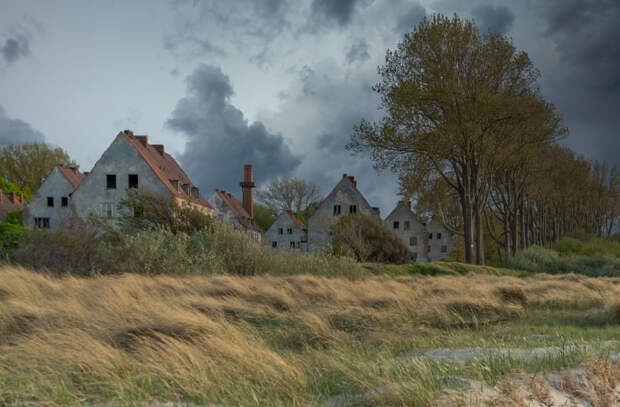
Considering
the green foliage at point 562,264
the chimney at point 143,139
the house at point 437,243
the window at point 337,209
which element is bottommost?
the green foliage at point 562,264

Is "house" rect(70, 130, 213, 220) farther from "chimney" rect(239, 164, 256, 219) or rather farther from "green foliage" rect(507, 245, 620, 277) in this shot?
"green foliage" rect(507, 245, 620, 277)

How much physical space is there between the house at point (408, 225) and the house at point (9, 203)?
108 feet

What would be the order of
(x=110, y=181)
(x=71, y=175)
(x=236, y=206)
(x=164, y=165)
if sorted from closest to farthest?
(x=110, y=181)
(x=164, y=165)
(x=71, y=175)
(x=236, y=206)

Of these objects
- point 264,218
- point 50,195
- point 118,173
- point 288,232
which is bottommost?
point 288,232

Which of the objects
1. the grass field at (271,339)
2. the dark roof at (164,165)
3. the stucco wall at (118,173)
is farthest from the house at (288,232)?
the grass field at (271,339)

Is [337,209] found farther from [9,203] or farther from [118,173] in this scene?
[9,203]

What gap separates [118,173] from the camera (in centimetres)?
3200

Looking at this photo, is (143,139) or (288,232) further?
(288,232)

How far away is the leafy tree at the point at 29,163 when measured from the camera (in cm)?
4653

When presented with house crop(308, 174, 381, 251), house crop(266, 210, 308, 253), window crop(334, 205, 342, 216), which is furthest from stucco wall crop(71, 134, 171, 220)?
house crop(266, 210, 308, 253)

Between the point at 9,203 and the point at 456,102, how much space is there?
37.5 metres

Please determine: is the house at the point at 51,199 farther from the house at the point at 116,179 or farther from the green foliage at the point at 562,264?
the green foliage at the point at 562,264

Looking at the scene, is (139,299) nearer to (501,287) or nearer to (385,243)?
(501,287)

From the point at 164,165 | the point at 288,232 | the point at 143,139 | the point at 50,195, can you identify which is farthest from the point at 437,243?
the point at 50,195
